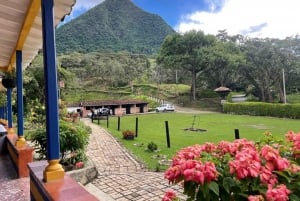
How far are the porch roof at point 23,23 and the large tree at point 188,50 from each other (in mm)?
35566

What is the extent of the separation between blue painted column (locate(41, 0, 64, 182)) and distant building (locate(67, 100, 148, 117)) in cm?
3104

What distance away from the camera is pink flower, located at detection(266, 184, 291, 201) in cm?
99

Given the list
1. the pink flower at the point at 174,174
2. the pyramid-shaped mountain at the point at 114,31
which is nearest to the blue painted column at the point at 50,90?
the pink flower at the point at 174,174

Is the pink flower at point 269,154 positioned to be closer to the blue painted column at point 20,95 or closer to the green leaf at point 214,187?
the green leaf at point 214,187

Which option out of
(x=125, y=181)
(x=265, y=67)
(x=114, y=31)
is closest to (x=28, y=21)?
(x=125, y=181)

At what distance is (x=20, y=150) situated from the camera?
172 inches

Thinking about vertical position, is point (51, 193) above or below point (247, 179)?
below

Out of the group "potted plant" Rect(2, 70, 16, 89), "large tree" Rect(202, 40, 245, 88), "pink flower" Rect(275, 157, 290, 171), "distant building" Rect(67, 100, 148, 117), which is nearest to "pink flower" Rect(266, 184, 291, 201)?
"pink flower" Rect(275, 157, 290, 171)

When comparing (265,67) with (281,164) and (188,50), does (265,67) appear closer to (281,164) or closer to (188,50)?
(188,50)

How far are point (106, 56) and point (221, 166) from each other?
62236 mm

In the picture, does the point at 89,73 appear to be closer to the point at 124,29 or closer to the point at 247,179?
the point at 124,29

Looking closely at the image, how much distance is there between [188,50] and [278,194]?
40655 millimetres

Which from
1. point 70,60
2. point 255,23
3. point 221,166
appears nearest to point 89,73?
point 70,60

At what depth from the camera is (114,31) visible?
80.5 metres
